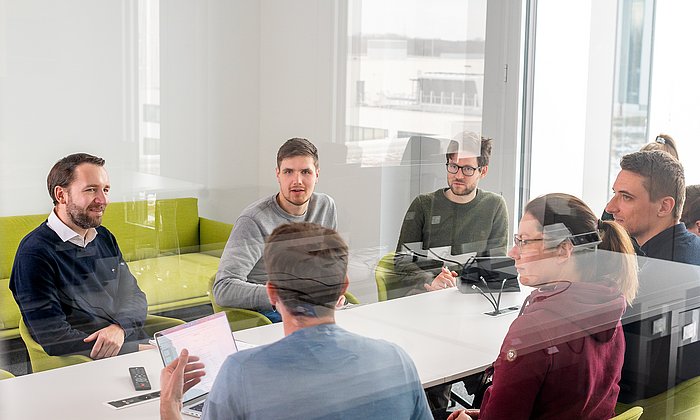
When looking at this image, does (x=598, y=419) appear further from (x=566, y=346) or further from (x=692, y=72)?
(x=692, y=72)

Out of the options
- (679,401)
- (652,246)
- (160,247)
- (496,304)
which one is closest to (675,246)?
(652,246)

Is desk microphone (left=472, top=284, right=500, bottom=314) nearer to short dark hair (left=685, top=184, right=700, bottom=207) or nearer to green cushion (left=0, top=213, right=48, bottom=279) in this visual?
short dark hair (left=685, top=184, right=700, bottom=207)

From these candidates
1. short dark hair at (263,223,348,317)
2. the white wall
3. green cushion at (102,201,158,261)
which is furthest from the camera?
short dark hair at (263,223,348,317)

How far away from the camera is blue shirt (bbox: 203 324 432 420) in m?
1.62

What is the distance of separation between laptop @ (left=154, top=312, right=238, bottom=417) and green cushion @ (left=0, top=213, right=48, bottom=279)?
1.15 feet

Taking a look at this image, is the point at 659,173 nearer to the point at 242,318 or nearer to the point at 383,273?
the point at 383,273

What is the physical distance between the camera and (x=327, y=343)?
1.71m

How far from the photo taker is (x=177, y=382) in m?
1.62

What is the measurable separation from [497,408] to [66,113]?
141 cm

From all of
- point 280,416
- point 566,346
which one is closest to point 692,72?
point 566,346

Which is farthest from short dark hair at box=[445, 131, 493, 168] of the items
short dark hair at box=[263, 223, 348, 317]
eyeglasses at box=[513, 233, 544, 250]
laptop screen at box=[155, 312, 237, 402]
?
laptop screen at box=[155, 312, 237, 402]

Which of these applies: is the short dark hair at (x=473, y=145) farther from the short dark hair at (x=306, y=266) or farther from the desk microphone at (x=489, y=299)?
the short dark hair at (x=306, y=266)

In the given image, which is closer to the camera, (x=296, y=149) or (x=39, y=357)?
(x=39, y=357)

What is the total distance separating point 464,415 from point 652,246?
101 cm
